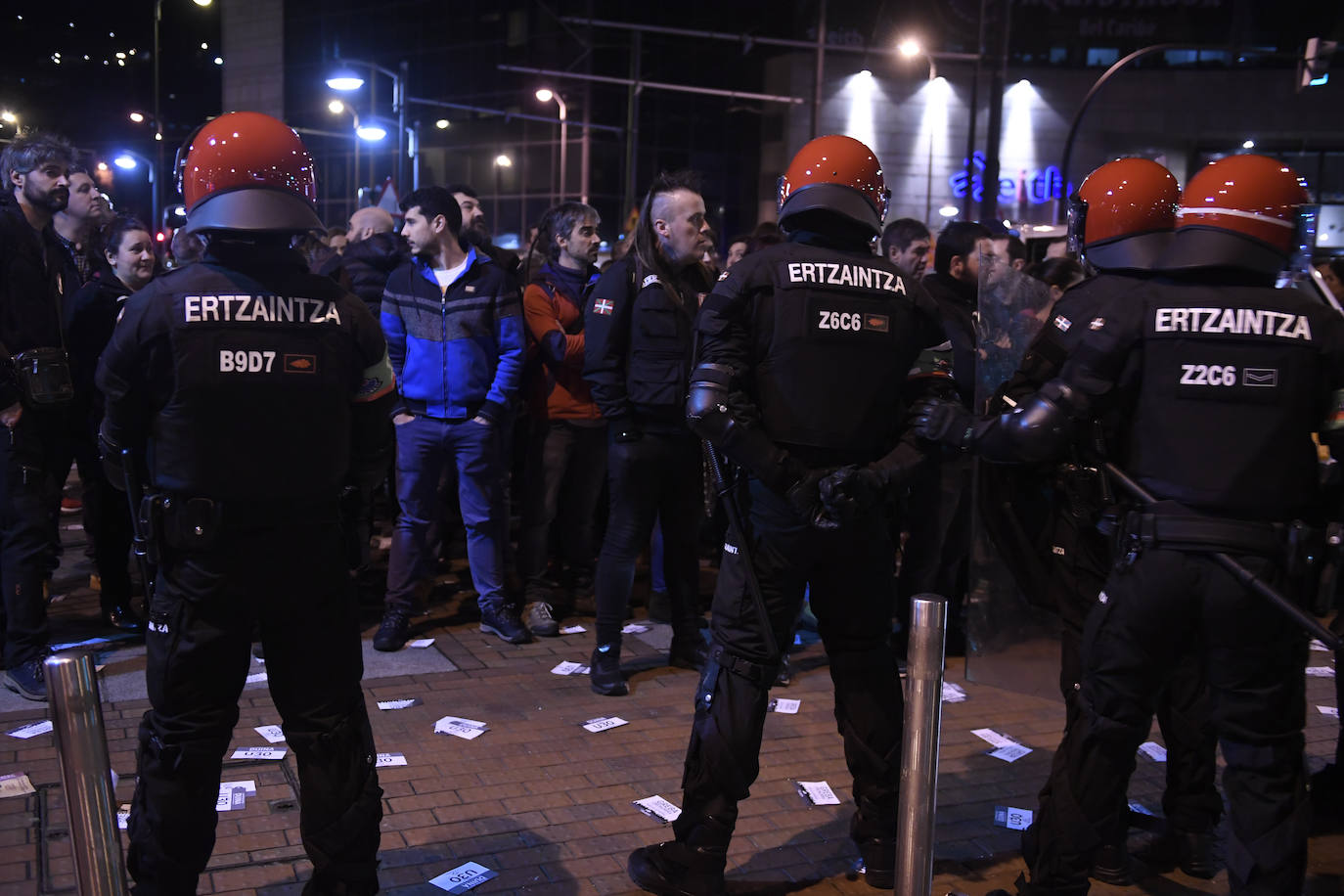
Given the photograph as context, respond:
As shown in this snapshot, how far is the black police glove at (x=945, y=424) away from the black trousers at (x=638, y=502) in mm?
2119

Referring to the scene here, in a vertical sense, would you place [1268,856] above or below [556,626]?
above

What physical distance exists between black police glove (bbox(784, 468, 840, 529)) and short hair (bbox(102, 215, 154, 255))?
13.9 feet

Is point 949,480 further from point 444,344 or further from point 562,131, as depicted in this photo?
point 562,131

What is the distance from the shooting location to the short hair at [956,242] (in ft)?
19.8

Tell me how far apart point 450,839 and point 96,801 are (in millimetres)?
1847

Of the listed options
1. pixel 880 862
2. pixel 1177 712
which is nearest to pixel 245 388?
pixel 880 862

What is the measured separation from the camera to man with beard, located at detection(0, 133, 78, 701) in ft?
17.6

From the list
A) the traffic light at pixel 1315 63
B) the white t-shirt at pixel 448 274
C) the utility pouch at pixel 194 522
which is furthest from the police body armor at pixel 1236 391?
the traffic light at pixel 1315 63

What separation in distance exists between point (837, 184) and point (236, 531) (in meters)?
2.12

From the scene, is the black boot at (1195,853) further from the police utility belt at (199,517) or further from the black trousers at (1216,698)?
the police utility belt at (199,517)

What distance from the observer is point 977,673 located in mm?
5742

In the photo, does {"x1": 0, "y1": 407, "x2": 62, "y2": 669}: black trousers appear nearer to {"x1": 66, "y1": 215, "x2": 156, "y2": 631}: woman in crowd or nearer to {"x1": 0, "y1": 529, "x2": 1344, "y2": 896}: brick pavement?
{"x1": 66, "y1": 215, "x2": 156, "y2": 631}: woman in crowd

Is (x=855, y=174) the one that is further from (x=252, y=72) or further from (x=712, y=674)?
(x=252, y=72)

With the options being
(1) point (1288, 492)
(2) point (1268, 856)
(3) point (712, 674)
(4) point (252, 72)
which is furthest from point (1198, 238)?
(4) point (252, 72)
